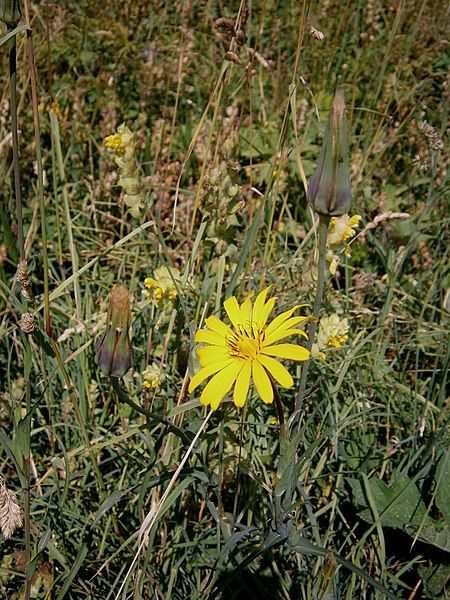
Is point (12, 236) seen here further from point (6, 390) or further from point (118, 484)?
point (118, 484)

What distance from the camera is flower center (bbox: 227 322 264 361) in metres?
1.18

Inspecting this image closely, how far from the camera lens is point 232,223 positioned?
61.6 inches

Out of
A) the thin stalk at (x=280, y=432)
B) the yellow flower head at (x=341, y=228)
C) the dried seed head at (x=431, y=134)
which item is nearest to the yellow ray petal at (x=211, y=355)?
the thin stalk at (x=280, y=432)

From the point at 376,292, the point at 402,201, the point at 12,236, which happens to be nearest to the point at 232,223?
the point at 376,292

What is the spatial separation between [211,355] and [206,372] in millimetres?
57

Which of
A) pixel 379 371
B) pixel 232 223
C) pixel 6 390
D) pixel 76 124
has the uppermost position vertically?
pixel 232 223

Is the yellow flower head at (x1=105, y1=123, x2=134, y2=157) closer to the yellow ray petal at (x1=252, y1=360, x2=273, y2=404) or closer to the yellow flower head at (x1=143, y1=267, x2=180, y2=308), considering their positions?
the yellow flower head at (x1=143, y1=267, x2=180, y2=308)

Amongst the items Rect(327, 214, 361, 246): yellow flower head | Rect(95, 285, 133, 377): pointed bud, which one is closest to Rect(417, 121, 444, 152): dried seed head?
Rect(327, 214, 361, 246): yellow flower head

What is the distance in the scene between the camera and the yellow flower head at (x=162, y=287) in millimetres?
1529

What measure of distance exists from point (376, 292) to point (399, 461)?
592mm

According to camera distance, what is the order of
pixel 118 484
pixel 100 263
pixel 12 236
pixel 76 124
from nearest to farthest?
pixel 118 484 → pixel 12 236 → pixel 100 263 → pixel 76 124

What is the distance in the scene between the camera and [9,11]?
41.5 inches

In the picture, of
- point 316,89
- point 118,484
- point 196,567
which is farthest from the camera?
point 316,89

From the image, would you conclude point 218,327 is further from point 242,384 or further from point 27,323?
point 27,323
